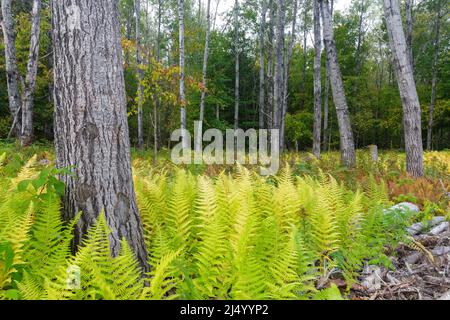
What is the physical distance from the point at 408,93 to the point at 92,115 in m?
6.40

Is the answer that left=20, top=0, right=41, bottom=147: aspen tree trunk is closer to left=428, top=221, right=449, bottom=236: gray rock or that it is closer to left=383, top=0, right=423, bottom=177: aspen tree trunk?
left=383, top=0, right=423, bottom=177: aspen tree trunk

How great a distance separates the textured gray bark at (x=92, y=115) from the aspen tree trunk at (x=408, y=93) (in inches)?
239

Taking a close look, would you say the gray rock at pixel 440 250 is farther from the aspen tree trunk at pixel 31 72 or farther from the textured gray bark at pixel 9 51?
the textured gray bark at pixel 9 51

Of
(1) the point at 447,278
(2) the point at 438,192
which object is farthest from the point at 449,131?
(1) the point at 447,278

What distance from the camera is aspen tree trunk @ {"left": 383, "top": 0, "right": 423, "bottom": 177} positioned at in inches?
246

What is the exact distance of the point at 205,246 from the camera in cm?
232

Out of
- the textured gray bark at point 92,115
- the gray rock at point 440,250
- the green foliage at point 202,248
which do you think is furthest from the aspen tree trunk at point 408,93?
the textured gray bark at point 92,115

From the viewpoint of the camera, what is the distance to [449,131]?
28.4 metres

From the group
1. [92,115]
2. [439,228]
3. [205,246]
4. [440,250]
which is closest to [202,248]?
Answer: [205,246]

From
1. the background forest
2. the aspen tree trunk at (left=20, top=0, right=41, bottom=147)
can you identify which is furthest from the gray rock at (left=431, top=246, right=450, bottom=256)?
the background forest

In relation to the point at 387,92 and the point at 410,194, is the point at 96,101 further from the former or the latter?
the point at 387,92
